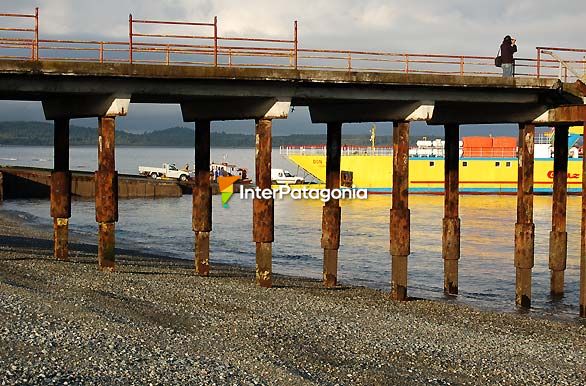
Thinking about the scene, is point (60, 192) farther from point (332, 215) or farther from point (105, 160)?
point (332, 215)

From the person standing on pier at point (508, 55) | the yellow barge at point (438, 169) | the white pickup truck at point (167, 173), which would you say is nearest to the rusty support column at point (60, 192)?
the person standing on pier at point (508, 55)

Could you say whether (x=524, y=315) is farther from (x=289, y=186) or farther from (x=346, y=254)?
(x=289, y=186)

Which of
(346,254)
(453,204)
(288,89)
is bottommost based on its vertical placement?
(346,254)

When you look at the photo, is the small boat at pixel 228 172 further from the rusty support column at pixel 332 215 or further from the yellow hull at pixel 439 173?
the rusty support column at pixel 332 215

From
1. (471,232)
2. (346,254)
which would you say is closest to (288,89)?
(346,254)

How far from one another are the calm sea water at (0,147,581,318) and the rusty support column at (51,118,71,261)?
11.1 meters

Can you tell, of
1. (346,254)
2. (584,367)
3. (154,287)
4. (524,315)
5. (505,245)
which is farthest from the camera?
(505,245)

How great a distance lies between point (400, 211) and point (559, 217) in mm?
7277

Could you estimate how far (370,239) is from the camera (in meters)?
54.9

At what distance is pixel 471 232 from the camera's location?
60969 mm

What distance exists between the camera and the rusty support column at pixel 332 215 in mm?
28688

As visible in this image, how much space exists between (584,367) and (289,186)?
8481 centimetres

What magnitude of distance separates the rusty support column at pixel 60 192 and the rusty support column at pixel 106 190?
3.87m

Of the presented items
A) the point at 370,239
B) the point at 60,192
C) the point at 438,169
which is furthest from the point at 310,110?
the point at 438,169
